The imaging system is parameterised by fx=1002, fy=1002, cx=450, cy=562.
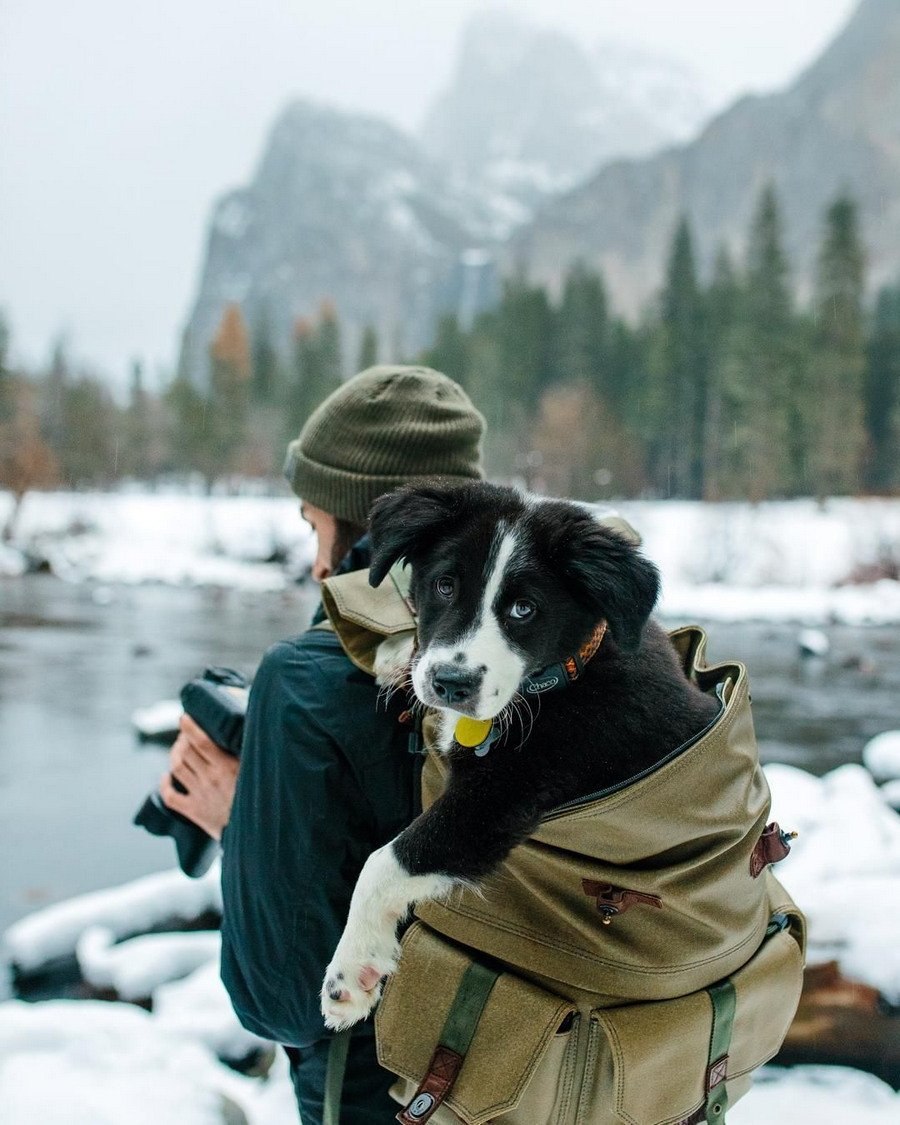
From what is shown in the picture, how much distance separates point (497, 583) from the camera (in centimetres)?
218

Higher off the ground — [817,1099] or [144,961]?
[817,1099]

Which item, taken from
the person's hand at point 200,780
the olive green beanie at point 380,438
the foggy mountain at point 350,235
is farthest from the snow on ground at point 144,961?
the foggy mountain at point 350,235

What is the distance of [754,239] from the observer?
1794 inches

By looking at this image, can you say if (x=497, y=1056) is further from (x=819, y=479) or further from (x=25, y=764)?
(x=819, y=479)

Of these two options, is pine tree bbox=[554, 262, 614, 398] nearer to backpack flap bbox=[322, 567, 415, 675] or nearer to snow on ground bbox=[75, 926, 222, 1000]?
snow on ground bbox=[75, 926, 222, 1000]

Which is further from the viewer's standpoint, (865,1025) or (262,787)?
(865,1025)

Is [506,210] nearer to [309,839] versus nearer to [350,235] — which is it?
[350,235]

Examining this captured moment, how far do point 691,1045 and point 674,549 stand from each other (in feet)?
102

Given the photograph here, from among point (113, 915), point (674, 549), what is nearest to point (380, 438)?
point (113, 915)

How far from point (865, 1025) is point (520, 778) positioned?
4043mm

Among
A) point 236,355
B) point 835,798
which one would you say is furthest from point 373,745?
point 236,355

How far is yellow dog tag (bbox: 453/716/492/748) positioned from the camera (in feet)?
6.36

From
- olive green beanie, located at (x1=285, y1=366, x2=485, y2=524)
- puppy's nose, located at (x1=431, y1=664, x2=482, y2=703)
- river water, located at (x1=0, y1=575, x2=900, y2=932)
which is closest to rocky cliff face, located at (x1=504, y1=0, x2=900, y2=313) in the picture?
river water, located at (x1=0, y1=575, x2=900, y2=932)

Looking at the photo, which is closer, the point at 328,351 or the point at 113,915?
the point at 113,915
